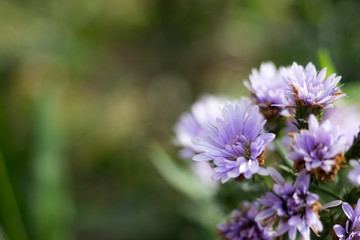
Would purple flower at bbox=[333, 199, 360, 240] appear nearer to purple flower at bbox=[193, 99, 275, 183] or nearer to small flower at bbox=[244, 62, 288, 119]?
purple flower at bbox=[193, 99, 275, 183]

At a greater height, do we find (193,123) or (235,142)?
(193,123)

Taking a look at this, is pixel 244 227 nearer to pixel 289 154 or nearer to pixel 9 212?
pixel 289 154

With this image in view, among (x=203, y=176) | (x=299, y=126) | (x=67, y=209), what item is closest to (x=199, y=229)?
(x=203, y=176)

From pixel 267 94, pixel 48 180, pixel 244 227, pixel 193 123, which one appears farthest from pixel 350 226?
pixel 48 180

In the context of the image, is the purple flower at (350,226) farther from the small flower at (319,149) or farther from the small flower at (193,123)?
the small flower at (193,123)

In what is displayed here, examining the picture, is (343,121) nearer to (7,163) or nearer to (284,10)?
(7,163)
